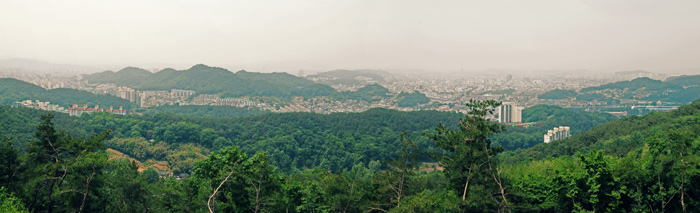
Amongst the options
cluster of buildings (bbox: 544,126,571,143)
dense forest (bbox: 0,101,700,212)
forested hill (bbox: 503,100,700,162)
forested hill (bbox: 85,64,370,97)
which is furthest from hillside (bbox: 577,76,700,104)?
dense forest (bbox: 0,101,700,212)

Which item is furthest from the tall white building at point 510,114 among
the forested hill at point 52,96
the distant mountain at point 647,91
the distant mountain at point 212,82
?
the forested hill at point 52,96

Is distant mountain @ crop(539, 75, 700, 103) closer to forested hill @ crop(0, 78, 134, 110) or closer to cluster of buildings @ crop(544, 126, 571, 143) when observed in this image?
cluster of buildings @ crop(544, 126, 571, 143)

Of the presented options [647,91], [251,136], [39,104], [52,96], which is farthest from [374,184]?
[647,91]

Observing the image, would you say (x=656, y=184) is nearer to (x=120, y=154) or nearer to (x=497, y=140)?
(x=120, y=154)

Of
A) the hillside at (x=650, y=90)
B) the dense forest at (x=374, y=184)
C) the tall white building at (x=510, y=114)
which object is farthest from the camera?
the hillside at (x=650, y=90)

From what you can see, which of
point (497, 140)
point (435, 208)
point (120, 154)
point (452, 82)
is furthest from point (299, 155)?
point (452, 82)

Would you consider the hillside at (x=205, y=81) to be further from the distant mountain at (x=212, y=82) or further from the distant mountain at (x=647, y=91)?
the distant mountain at (x=647, y=91)
